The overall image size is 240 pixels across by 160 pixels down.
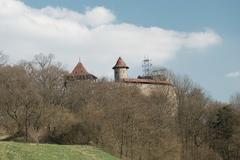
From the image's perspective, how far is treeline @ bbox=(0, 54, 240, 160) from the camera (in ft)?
152

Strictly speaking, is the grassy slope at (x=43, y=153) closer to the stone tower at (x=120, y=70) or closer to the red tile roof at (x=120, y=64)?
the stone tower at (x=120, y=70)

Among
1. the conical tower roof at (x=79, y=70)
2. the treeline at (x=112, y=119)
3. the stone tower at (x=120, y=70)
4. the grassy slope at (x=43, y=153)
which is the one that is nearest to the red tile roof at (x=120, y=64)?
the stone tower at (x=120, y=70)

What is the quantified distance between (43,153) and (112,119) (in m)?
18.8

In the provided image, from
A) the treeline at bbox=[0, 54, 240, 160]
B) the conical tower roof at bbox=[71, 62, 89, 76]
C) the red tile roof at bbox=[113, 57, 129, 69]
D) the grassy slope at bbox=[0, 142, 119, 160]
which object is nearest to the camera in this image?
the grassy slope at bbox=[0, 142, 119, 160]

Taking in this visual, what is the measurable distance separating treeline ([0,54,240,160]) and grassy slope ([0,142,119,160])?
1035 cm

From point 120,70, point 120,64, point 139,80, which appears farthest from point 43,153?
point 120,64

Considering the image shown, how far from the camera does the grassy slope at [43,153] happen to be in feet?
83.1

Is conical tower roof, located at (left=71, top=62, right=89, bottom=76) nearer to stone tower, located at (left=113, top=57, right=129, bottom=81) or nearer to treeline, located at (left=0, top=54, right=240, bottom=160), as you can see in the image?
stone tower, located at (left=113, top=57, right=129, bottom=81)

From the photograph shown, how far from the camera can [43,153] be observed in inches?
1092

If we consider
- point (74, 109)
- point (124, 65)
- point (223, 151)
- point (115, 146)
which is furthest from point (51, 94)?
point (124, 65)

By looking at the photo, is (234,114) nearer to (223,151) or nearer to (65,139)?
(223,151)

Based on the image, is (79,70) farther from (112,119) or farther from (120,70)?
(112,119)

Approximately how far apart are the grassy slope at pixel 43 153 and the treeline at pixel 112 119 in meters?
10.4

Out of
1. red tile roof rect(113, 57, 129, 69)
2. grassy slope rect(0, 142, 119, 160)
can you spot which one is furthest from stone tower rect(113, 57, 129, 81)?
grassy slope rect(0, 142, 119, 160)
